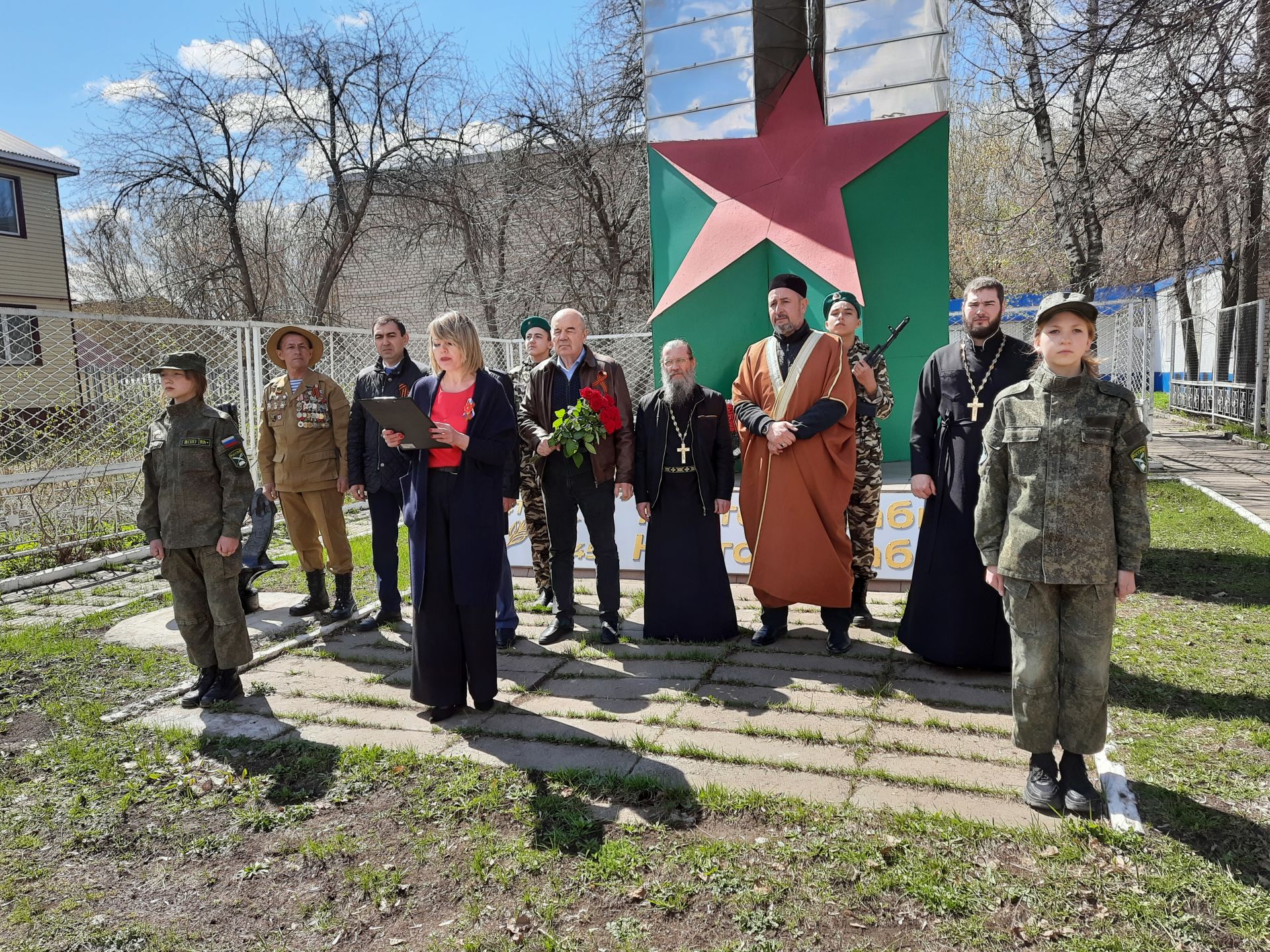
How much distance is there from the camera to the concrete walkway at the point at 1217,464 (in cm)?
984

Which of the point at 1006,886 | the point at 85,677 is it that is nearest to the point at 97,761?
the point at 85,677

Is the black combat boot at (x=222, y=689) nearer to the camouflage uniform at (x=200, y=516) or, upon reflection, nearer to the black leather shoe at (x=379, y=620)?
the camouflage uniform at (x=200, y=516)

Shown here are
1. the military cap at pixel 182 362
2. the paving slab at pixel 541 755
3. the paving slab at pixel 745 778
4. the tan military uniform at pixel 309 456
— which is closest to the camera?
the paving slab at pixel 745 778

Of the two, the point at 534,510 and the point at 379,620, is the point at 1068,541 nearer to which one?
the point at 534,510

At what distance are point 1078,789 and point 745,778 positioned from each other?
1195mm

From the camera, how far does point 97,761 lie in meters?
3.88

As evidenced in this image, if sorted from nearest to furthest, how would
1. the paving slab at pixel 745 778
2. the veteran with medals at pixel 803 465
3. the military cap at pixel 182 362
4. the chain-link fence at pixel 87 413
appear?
1. the paving slab at pixel 745 778
2. the military cap at pixel 182 362
3. the veteran with medals at pixel 803 465
4. the chain-link fence at pixel 87 413

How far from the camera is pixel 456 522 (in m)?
4.12

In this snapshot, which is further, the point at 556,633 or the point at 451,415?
the point at 556,633

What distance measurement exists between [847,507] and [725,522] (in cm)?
127

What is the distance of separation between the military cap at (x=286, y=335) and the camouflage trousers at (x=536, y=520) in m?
1.63

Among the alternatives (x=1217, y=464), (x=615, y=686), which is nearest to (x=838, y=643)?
(x=615, y=686)

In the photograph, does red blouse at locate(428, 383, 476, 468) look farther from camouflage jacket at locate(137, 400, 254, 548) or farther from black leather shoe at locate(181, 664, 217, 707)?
black leather shoe at locate(181, 664, 217, 707)

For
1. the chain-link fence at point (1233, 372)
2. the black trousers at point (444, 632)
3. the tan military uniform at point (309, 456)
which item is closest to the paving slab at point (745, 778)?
the black trousers at point (444, 632)
